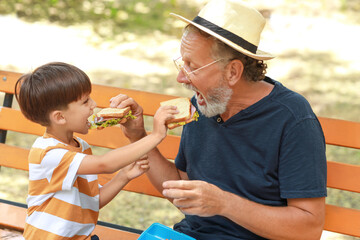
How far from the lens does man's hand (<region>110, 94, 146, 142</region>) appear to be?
Result: 2.66 m

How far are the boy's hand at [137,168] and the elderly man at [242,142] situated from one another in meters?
0.19

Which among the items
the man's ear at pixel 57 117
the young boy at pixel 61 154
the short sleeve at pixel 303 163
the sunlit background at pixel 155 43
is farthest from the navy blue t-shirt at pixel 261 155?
the sunlit background at pixel 155 43

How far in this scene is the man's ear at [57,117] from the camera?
2.49 meters

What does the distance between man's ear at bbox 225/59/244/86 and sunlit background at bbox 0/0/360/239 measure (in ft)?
11.7

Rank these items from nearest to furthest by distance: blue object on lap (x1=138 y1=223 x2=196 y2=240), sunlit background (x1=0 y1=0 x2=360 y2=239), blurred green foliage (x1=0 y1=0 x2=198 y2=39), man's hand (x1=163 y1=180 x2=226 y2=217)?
man's hand (x1=163 y1=180 x2=226 y2=217), blue object on lap (x1=138 y1=223 x2=196 y2=240), sunlit background (x1=0 y1=0 x2=360 y2=239), blurred green foliage (x1=0 y1=0 x2=198 y2=39)

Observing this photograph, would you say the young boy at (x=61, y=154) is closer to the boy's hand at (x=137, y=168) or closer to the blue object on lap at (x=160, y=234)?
the boy's hand at (x=137, y=168)

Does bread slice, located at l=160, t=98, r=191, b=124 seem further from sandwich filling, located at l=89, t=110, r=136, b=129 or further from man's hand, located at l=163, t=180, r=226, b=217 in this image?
man's hand, located at l=163, t=180, r=226, b=217

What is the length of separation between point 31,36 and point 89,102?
7.90m

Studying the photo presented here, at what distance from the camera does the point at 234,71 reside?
2.60 metres

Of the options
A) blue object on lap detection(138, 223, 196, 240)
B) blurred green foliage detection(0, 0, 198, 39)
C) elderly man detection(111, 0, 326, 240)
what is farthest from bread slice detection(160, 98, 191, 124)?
blurred green foliage detection(0, 0, 198, 39)

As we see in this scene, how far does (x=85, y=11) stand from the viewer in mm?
10898

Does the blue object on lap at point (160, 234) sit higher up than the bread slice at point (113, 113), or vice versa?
the bread slice at point (113, 113)

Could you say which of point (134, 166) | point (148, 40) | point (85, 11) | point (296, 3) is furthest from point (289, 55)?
point (134, 166)

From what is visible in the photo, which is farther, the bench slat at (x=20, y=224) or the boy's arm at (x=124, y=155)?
the bench slat at (x=20, y=224)
